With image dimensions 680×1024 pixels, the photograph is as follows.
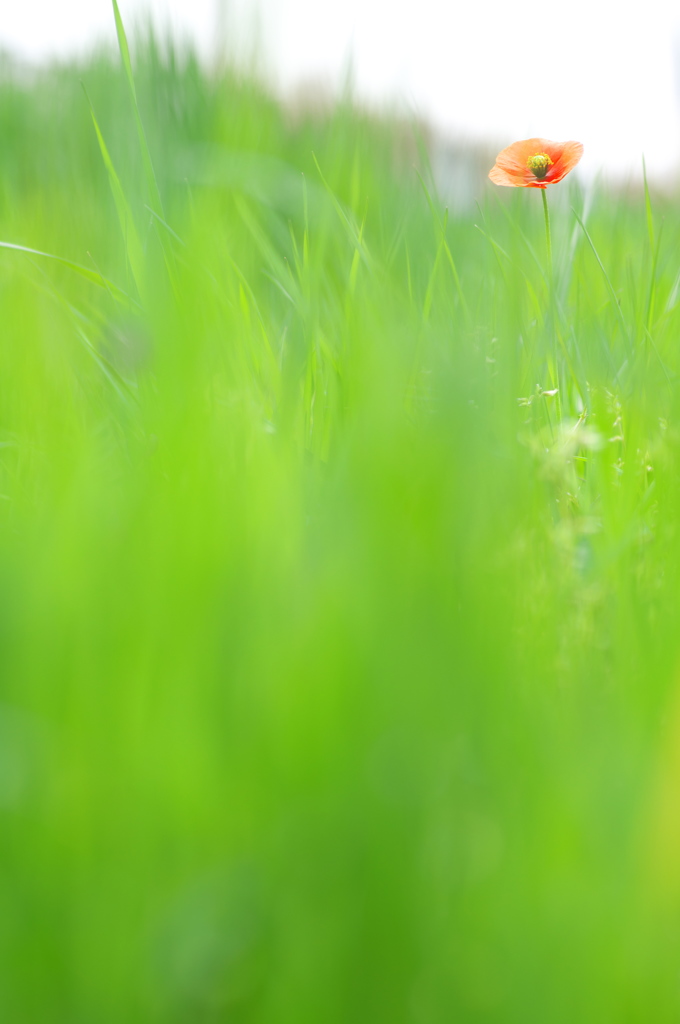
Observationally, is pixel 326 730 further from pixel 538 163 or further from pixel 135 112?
pixel 538 163

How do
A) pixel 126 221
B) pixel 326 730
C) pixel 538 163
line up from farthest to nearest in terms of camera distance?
1. pixel 538 163
2. pixel 126 221
3. pixel 326 730

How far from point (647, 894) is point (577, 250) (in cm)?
95

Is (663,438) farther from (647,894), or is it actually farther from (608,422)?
(647,894)

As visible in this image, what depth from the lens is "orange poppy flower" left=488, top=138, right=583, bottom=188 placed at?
91 centimetres

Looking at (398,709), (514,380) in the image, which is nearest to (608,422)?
(514,380)

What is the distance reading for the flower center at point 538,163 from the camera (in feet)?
3.00

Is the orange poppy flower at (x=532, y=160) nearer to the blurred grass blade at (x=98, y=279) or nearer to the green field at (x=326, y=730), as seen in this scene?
the blurred grass blade at (x=98, y=279)

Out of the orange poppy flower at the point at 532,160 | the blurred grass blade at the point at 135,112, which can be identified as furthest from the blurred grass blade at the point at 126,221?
the orange poppy flower at the point at 532,160

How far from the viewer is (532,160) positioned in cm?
92

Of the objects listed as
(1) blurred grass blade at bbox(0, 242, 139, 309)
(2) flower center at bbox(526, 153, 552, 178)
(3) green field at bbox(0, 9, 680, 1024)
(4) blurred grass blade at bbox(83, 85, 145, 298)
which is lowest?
(3) green field at bbox(0, 9, 680, 1024)

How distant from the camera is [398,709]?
254 mm

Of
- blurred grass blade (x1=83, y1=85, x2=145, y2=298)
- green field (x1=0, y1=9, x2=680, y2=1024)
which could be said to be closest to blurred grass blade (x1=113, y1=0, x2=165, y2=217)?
blurred grass blade (x1=83, y1=85, x2=145, y2=298)

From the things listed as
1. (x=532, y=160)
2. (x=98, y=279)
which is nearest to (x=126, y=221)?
(x=98, y=279)

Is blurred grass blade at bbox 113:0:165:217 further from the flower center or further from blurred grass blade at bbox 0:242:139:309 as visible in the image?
the flower center
